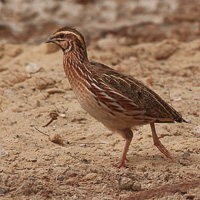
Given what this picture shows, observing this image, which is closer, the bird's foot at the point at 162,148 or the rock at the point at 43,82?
the bird's foot at the point at 162,148

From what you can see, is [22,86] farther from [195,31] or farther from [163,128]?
[195,31]

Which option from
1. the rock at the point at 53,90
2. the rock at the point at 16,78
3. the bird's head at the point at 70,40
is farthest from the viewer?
the rock at the point at 16,78

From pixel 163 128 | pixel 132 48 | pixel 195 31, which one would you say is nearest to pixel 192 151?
pixel 163 128

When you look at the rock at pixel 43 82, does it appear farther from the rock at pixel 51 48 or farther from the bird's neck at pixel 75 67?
the bird's neck at pixel 75 67

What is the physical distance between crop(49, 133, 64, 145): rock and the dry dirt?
0.6 inches

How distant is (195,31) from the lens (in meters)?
12.9

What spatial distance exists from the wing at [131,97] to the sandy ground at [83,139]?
62cm

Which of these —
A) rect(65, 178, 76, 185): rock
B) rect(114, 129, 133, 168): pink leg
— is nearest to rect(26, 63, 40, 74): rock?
rect(114, 129, 133, 168): pink leg

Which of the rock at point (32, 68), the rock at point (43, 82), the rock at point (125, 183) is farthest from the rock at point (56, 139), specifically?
the rock at point (32, 68)

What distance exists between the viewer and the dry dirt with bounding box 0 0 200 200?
5430 millimetres

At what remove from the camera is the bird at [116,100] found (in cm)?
587

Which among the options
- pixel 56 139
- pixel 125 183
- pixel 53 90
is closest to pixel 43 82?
pixel 53 90

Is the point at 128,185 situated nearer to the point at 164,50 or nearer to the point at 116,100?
the point at 116,100

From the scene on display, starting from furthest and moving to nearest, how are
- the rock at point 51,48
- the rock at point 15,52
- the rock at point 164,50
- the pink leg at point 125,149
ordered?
the rock at point 15,52
the rock at point 164,50
the rock at point 51,48
the pink leg at point 125,149
